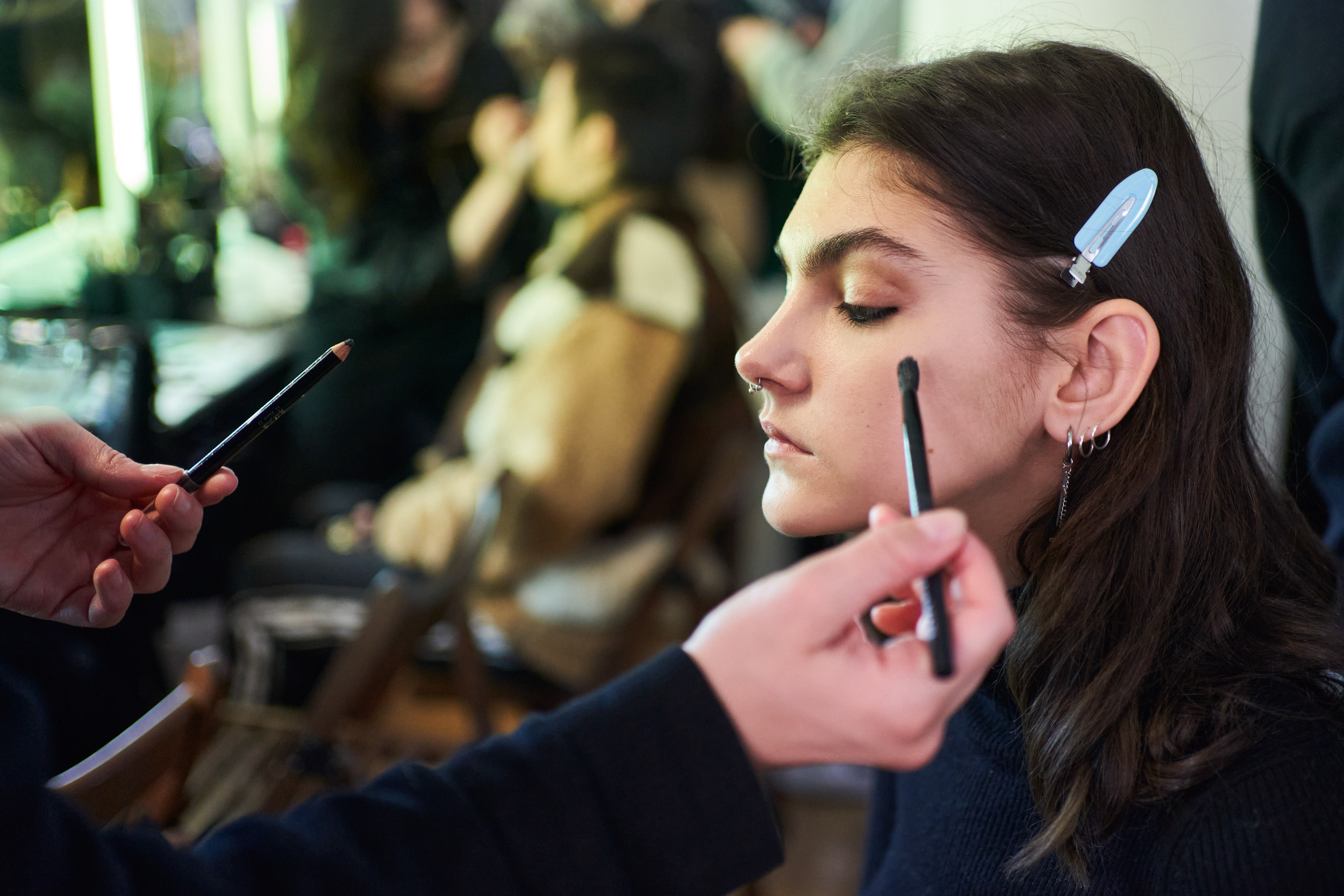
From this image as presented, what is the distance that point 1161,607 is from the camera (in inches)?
26.0

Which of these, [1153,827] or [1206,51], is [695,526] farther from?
[1153,827]

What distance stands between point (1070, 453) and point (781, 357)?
21cm

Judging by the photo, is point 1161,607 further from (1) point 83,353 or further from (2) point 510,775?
(1) point 83,353

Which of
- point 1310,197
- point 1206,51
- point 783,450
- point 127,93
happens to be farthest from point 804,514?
point 127,93

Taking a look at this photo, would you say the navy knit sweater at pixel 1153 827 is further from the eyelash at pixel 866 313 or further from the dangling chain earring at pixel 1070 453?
the eyelash at pixel 866 313

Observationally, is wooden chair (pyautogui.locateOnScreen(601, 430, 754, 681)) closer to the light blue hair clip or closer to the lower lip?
the lower lip

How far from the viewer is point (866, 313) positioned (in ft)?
2.22

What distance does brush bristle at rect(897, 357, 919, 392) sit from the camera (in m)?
0.53

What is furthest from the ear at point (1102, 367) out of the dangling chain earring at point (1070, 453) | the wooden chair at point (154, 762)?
the wooden chair at point (154, 762)

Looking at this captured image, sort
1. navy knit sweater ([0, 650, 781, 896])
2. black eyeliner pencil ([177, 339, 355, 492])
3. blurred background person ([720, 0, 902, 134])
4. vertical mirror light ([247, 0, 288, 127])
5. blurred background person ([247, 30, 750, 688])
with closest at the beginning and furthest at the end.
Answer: navy knit sweater ([0, 650, 781, 896]) < black eyeliner pencil ([177, 339, 355, 492]) < blurred background person ([247, 30, 750, 688]) < blurred background person ([720, 0, 902, 134]) < vertical mirror light ([247, 0, 288, 127])

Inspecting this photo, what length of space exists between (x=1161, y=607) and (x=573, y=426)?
3.77 ft

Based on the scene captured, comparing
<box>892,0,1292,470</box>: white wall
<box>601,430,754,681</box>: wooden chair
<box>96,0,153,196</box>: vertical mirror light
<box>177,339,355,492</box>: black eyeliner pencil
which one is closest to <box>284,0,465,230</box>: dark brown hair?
<box>96,0,153,196</box>: vertical mirror light

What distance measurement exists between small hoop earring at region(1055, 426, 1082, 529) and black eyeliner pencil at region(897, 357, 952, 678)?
0.19 meters

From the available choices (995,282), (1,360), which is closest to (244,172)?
(1,360)
